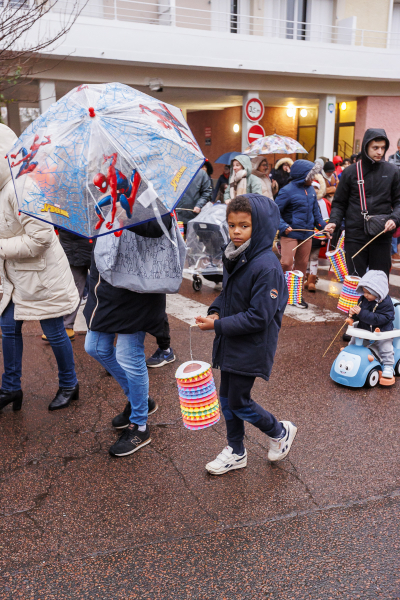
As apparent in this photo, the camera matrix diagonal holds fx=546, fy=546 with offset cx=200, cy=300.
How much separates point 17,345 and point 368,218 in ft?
11.9

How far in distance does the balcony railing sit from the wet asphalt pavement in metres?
14.0

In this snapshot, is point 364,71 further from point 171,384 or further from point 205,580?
point 205,580

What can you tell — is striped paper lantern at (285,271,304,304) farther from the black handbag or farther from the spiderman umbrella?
the spiderman umbrella

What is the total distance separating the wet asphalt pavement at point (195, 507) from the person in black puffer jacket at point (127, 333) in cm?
18

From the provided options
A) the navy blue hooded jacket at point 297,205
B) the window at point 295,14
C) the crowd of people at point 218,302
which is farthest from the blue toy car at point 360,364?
the window at point 295,14

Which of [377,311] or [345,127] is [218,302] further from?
[345,127]

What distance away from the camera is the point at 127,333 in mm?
3490

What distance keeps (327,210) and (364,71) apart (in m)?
12.0

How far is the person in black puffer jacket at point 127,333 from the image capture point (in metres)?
3.46

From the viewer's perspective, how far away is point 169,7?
1609 cm

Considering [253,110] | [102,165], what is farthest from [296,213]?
[253,110]

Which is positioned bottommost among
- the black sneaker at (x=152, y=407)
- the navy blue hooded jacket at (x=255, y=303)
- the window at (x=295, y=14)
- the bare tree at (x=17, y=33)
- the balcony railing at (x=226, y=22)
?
the black sneaker at (x=152, y=407)

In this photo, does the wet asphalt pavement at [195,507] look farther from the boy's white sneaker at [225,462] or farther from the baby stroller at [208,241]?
the baby stroller at [208,241]

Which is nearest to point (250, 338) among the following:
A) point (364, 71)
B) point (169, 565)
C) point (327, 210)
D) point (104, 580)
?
point (169, 565)
